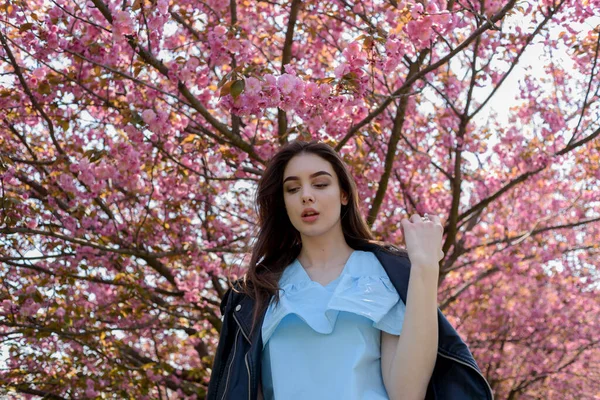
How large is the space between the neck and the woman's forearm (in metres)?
0.42

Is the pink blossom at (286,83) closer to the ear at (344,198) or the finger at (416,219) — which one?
the ear at (344,198)

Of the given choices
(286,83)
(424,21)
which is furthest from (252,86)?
(424,21)

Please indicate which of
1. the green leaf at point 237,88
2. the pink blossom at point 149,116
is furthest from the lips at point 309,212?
the pink blossom at point 149,116

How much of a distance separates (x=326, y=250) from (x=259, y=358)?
45 cm

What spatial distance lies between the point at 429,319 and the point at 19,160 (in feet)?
11.2

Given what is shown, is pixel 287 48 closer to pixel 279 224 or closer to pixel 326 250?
pixel 279 224

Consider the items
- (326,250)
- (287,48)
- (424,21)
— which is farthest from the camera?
(287,48)

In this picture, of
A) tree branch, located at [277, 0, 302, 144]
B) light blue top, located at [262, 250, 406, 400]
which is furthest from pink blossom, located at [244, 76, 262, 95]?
tree branch, located at [277, 0, 302, 144]

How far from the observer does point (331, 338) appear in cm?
213

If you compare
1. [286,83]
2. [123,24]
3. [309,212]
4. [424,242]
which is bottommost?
[424,242]

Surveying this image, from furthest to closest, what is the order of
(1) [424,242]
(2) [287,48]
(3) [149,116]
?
(2) [287,48]
(3) [149,116]
(1) [424,242]

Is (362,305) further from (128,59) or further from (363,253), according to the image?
(128,59)

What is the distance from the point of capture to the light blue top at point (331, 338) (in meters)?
2.05

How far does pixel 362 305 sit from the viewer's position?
2121mm
